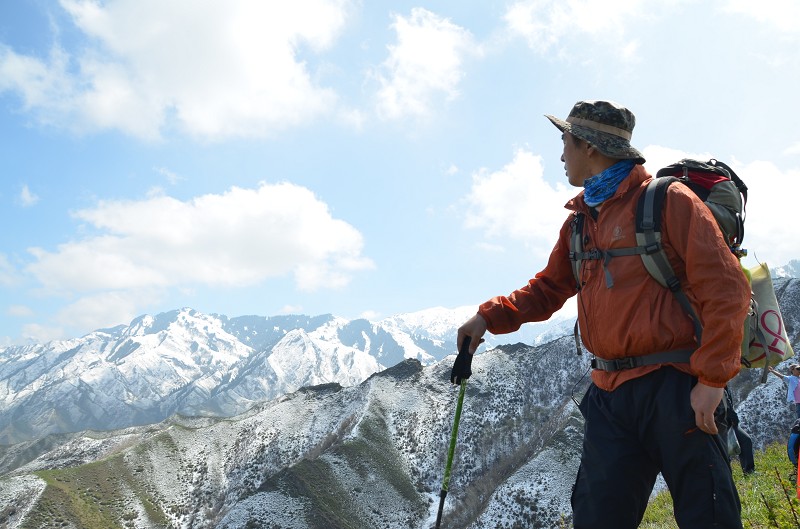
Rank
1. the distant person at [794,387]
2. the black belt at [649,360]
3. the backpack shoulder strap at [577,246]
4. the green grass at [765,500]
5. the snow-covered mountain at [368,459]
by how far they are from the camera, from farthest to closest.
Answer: the snow-covered mountain at [368,459], the distant person at [794,387], the green grass at [765,500], the backpack shoulder strap at [577,246], the black belt at [649,360]

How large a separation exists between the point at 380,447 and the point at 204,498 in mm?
28977

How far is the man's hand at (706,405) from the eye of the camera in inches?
125

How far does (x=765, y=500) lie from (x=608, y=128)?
408cm

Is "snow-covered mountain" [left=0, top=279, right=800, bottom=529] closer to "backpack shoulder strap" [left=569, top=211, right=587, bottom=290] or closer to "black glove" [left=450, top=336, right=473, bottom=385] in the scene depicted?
"black glove" [left=450, top=336, right=473, bottom=385]

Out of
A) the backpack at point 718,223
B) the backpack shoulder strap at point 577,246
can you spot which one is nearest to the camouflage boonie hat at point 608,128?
the backpack at point 718,223

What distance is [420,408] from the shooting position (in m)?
92.4

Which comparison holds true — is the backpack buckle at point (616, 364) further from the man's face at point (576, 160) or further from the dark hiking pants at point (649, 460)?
the man's face at point (576, 160)

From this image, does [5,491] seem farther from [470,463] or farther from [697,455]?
[697,455]

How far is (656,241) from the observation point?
143 inches

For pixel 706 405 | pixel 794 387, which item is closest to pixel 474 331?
pixel 706 405

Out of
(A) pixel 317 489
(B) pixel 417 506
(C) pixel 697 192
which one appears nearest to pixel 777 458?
(C) pixel 697 192

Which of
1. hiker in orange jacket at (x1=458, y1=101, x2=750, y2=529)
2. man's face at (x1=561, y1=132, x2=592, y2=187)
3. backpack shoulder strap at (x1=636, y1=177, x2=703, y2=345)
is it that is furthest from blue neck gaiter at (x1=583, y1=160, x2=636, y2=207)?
backpack shoulder strap at (x1=636, y1=177, x2=703, y2=345)

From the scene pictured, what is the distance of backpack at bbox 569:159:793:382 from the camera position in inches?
140

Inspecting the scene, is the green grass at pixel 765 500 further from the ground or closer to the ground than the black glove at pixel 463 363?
closer to the ground
